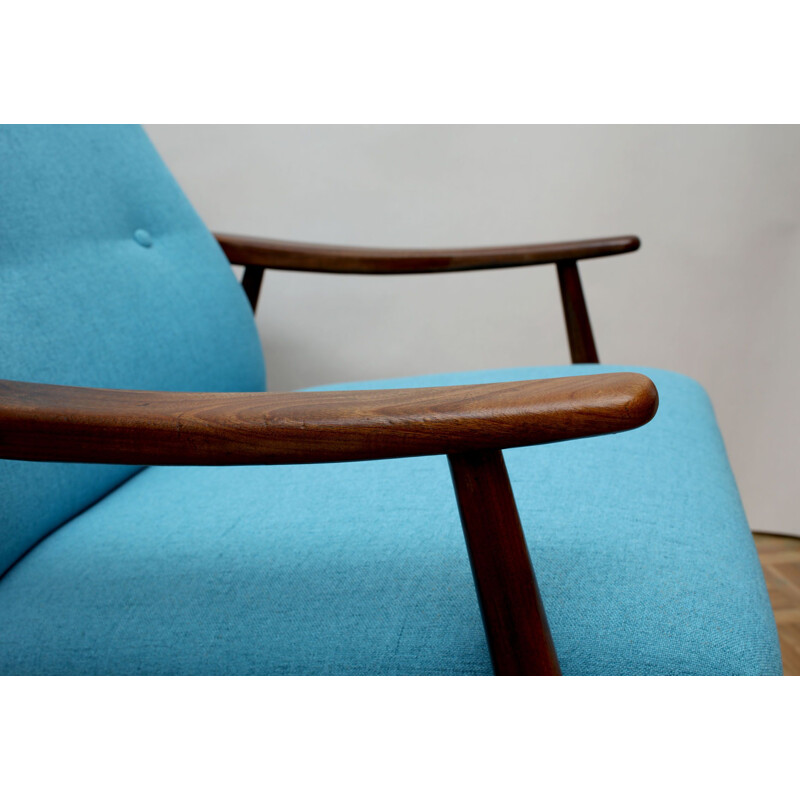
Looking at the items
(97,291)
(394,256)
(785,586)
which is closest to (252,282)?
(394,256)

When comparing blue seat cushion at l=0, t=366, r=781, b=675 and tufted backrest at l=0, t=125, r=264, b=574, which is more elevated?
tufted backrest at l=0, t=125, r=264, b=574

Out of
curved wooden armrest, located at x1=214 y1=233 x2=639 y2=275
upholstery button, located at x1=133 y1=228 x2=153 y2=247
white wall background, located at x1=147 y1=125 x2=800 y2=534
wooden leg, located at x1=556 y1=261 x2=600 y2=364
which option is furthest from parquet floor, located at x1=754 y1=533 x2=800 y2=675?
upholstery button, located at x1=133 y1=228 x2=153 y2=247

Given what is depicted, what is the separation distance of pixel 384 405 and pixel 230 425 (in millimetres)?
64

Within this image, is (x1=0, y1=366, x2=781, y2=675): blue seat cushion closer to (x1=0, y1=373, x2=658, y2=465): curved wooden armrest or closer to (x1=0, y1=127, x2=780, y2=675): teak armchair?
(x1=0, y1=127, x2=780, y2=675): teak armchair

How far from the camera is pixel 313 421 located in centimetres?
29

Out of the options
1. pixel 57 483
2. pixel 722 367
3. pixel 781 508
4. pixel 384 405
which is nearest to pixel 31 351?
pixel 57 483

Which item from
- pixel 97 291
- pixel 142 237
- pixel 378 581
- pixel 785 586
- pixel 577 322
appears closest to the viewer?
pixel 378 581

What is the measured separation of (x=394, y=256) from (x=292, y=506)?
19.2 inches

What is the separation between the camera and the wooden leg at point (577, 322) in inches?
33.7

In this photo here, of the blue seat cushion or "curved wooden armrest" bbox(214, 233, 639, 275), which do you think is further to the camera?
"curved wooden armrest" bbox(214, 233, 639, 275)

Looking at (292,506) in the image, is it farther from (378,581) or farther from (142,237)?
(142,237)

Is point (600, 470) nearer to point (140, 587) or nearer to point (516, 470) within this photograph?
point (516, 470)

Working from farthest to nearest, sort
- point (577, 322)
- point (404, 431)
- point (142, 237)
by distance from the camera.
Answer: point (577, 322) → point (142, 237) → point (404, 431)

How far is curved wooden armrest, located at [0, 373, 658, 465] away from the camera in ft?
0.90
